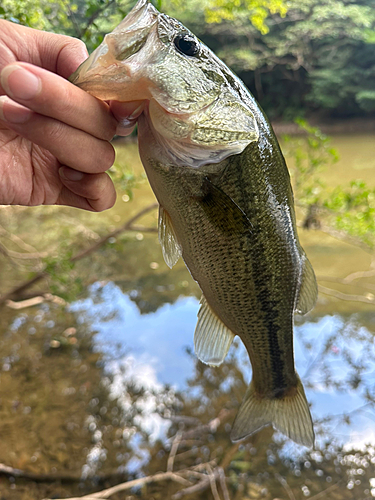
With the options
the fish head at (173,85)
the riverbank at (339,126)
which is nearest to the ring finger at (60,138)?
the fish head at (173,85)

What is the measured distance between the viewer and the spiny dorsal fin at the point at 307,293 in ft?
3.47

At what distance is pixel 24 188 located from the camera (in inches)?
40.9

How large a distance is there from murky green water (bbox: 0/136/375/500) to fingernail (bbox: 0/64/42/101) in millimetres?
2167

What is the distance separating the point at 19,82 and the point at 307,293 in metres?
0.91

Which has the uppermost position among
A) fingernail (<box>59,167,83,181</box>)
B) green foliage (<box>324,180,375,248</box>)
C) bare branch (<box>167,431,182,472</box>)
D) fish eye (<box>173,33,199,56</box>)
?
fish eye (<box>173,33,199,56</box>)

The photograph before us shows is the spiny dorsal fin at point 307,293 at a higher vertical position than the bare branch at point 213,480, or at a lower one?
higher

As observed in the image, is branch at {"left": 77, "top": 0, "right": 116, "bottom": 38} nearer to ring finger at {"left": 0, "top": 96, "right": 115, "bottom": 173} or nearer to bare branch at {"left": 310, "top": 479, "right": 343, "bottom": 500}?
ring finger at {"left": 0, "top": 96, "right": 115, "bottom": 173}

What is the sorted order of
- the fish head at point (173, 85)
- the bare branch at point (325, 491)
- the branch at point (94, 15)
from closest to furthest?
the fish head at point (173, 85) → the branch at point (94, 15) → the bare branch at point (325, 491)

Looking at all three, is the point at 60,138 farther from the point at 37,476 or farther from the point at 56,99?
the point at 37,476

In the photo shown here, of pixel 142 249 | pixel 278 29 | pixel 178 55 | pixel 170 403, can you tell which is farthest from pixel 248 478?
pixel 278 29

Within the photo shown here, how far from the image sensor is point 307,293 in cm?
107

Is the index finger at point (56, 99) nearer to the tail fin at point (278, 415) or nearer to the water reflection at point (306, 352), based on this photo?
the tail fin at point (278, 415)

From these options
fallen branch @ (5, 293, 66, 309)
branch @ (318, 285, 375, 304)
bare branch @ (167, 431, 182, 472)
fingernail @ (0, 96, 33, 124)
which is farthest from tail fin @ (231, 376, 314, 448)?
branch @ (318, 285, 375, 304)

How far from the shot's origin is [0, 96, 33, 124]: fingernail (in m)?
0.68
